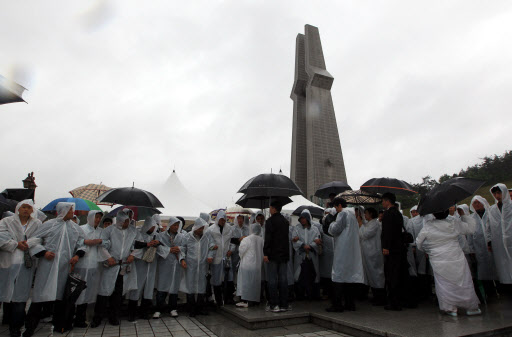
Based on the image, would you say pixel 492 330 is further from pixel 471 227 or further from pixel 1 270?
pixel 1 270

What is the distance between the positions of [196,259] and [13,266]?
2.77 metres

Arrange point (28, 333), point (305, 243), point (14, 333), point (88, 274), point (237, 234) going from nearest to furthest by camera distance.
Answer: point (14, 333), point (28, 333), point (88, 274), point (305, 243), point (237, 234)

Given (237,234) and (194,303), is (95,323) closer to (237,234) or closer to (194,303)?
(194,303)

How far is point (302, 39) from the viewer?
31.0m

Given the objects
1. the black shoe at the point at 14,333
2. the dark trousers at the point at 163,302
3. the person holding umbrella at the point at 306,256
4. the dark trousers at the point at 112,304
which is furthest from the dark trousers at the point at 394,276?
the black shoe at the point at 14,333

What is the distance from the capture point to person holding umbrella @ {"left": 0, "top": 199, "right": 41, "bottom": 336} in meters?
4.03

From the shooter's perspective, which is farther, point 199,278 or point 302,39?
point 302,39

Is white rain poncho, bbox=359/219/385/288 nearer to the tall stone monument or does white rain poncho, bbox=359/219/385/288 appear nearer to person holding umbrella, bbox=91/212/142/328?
person holding umbrella, bbox=91/212/142/328

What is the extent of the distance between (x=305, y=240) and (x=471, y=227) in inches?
117

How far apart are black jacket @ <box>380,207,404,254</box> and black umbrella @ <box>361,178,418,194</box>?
157 cm

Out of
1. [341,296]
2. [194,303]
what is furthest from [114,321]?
[341,296]

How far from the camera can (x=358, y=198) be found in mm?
7297

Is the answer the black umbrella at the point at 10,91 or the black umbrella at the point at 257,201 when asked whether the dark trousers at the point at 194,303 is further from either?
the black umbrella at the point at 10,91

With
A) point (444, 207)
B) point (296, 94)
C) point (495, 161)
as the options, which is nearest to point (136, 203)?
point (444, 207)
